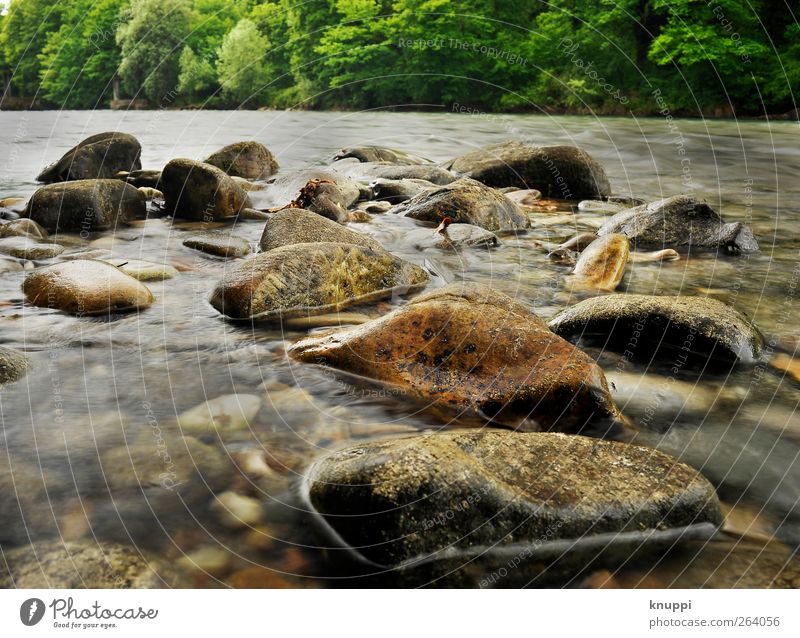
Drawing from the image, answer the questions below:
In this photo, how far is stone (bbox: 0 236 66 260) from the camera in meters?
5.38

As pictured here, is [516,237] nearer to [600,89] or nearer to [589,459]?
[589,459]

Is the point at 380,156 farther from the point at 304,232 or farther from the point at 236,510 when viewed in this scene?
the point at 236,510

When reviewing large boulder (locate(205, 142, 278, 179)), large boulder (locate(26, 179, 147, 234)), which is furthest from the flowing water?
large boulder (locate(205, 142, 278, 179))

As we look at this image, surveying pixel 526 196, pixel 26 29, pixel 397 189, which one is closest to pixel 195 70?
pixel 26 29

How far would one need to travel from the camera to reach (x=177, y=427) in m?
2.64

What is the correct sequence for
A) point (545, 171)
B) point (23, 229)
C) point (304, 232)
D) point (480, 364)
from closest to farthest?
point (480, 364)
point (304, 232)
point (23, 229)
point (545, 171)

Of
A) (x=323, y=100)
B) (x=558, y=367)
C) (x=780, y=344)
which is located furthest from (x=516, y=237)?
(x=323, y=100)

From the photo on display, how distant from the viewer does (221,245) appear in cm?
555

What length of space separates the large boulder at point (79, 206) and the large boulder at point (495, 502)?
5.53 metres

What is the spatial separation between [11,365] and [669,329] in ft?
11.0

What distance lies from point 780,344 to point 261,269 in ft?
10.0

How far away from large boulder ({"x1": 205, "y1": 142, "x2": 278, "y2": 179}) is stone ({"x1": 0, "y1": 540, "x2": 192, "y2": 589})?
341 inches

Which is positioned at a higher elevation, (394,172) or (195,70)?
(195,70)

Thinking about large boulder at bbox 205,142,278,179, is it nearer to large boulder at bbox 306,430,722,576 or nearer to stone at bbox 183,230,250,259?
stone at bbox 183,230,250,259
